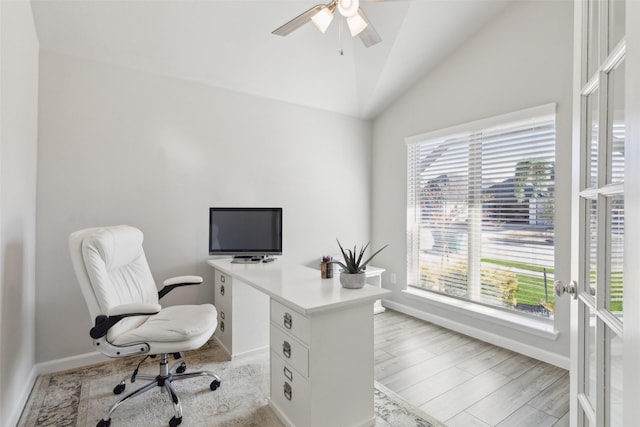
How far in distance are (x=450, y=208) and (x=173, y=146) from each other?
2.70 m

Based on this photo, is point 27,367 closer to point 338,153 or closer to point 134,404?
point 134,404

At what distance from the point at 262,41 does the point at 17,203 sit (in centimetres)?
209

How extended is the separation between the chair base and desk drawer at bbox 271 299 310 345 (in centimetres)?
69

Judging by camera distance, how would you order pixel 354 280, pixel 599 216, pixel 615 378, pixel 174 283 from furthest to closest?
pixel 174 283, pixel 354 280, pixel 599 216, pixel 615 378

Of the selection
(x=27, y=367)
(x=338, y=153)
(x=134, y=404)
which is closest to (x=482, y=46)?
(x=338, y=153)

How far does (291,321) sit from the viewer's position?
173cm

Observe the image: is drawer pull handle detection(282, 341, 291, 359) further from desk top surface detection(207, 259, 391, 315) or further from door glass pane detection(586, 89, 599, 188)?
door glass pane detection(586, 89, 599, 188)

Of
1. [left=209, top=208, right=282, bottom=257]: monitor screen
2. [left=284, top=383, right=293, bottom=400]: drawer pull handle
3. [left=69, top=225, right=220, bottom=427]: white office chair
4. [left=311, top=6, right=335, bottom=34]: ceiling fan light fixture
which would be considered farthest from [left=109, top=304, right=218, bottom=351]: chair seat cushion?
[left=311, top=6, right=335, bottom=34]: ceiling fan light fixture

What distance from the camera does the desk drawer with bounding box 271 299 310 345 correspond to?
1631mm

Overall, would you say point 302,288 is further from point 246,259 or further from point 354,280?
point 246,259

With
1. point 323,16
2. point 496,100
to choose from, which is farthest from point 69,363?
point 496,100

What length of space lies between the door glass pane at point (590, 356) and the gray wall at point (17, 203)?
8.11ft

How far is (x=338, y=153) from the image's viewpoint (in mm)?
3900

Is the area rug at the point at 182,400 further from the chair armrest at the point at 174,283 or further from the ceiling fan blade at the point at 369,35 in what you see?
the ceiling fan blade at the point at 369,35
